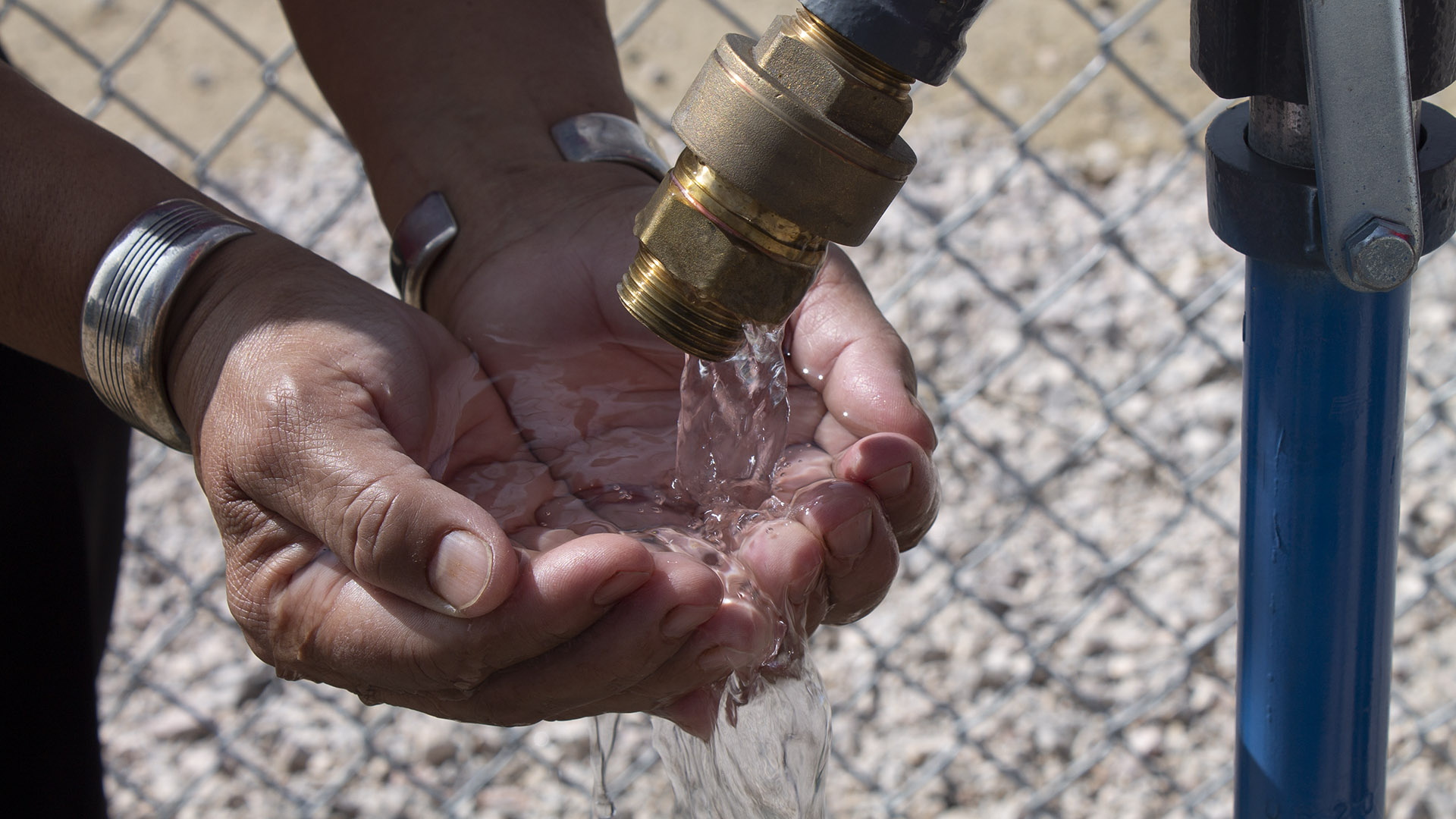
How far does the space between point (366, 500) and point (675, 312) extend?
0.75ft

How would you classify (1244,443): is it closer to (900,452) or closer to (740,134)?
(900,452)

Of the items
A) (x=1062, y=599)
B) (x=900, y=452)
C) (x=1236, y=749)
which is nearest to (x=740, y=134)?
(x=900, y=452)

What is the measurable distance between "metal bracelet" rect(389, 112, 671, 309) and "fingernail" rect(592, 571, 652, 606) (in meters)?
0.51

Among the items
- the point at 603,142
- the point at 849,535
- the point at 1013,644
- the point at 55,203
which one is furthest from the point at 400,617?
the point at 1013,644

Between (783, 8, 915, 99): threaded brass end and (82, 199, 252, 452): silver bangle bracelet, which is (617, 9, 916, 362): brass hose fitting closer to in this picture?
(783, 8, 915, 99): threaded brass end

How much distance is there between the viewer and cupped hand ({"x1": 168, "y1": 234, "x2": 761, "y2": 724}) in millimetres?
787

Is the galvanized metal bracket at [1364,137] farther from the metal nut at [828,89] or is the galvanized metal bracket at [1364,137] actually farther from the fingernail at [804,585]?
the fingernail at [804,585]

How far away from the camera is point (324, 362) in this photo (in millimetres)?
906

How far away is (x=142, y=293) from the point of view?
0.93 metres

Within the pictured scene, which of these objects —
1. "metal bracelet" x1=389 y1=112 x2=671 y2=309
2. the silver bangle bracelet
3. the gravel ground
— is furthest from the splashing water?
the gravel ground

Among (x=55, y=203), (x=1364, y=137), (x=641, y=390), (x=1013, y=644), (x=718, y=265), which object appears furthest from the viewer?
(x=1013, y=644)

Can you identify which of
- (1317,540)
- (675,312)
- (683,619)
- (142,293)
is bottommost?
(142,293)

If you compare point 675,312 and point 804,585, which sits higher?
point 675,312

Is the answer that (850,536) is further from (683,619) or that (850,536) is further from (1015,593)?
(1015,593)
